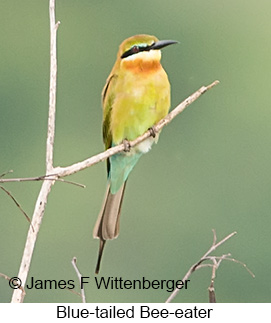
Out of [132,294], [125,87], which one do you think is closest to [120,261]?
[132,294]

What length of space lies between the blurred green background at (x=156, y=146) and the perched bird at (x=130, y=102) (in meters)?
3.55

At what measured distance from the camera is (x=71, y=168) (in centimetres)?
138

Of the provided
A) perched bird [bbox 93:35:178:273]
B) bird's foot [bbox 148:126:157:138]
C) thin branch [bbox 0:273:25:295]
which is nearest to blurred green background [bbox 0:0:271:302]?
perched bird [bbox 93:35:178:273]

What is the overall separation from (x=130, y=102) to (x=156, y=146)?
15.1 feet

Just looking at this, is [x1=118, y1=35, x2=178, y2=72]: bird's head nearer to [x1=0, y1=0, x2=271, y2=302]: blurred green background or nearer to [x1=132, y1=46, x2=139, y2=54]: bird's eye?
[x1=132, y1=46, x2=139, y2=54]: bird's eye

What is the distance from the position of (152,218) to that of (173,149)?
559 millimetres

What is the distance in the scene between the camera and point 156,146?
21.6 feet

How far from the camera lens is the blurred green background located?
6262 mm

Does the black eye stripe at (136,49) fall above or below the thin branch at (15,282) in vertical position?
above

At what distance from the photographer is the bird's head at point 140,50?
1870 millimetres

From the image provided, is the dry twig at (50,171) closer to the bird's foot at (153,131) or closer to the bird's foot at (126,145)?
the bird's foot at (126,145)

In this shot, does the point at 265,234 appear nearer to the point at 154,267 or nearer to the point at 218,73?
the point at 154,267

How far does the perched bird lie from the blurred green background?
11.6ft

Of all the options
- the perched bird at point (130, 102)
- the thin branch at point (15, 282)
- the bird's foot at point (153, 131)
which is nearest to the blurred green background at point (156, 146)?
the perched bird at point (130, 102)
